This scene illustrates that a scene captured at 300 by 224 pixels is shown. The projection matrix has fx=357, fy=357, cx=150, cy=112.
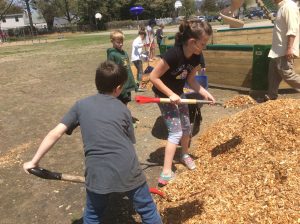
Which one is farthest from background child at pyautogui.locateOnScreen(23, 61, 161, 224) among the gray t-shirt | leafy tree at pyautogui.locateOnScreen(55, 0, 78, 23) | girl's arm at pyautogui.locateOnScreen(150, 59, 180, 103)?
leafy tree at pyautogui.locateOnScreen(55, 0, 78, 23)

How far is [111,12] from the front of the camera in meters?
66.4

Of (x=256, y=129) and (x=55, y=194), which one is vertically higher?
(x=256, y=129)

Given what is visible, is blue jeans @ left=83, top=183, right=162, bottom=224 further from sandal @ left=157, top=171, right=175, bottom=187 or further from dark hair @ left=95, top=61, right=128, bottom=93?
sandal @ left=157, top=171, right=175, bottom=187

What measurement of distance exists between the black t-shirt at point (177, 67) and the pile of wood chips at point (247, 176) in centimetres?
97

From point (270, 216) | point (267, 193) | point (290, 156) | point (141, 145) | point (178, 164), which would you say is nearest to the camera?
point (270, 216)

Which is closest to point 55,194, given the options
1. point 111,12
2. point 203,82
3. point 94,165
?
point 94,165

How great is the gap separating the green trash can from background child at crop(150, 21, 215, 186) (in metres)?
3.62

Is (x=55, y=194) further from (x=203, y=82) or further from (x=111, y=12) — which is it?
(x=111, y=12)

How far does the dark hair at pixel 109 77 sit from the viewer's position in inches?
103

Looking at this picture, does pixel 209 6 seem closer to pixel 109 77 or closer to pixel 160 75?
pixel 160 75

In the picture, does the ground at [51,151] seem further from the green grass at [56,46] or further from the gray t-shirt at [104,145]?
the green grass at [56,46]

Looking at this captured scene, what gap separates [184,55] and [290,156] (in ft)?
4.91

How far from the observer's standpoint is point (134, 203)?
2.74m

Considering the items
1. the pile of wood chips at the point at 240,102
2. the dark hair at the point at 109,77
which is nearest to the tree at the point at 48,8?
the pile of wood chips at the point at 240,102
